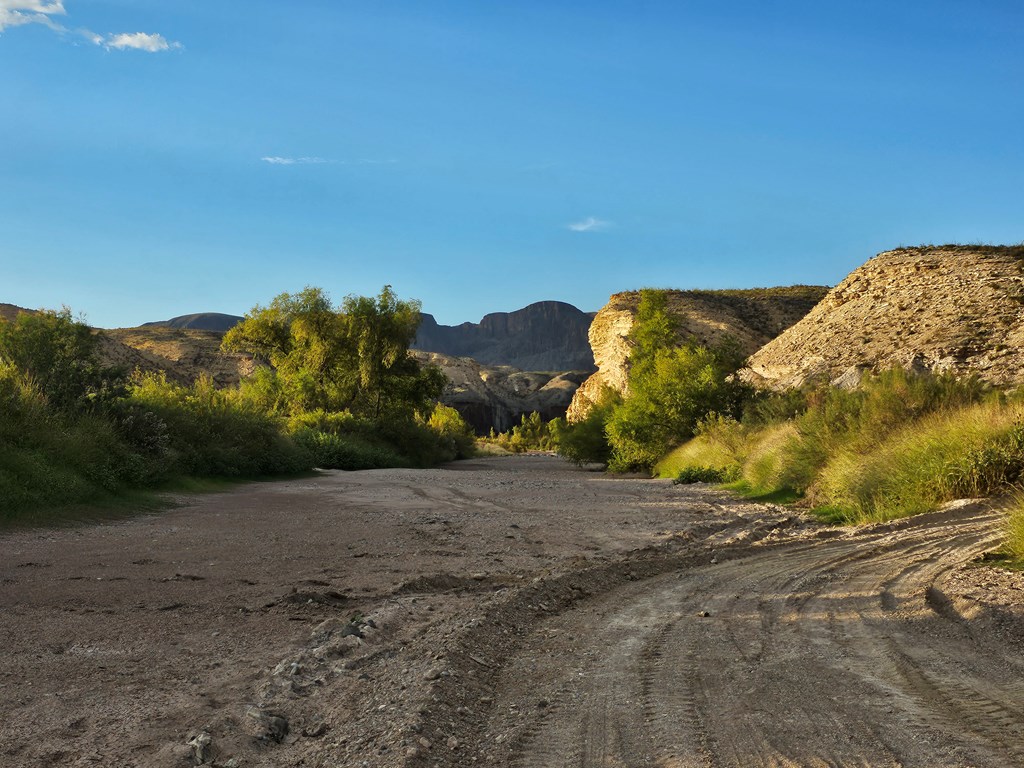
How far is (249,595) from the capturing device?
6.91 m

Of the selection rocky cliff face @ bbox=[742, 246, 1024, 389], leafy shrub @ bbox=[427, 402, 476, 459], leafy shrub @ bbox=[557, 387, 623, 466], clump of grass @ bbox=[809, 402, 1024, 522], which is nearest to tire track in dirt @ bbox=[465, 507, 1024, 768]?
clump of grass @ bbox=[809, 402, 1024, 522]

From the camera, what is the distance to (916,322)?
Answer: 3472 cm

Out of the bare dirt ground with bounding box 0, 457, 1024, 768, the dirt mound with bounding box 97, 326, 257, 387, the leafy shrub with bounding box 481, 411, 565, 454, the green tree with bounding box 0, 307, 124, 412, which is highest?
the dirt mound with bounding box 97, 326, 257, 387

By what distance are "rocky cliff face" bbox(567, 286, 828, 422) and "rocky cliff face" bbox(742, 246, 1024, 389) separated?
19294 mm

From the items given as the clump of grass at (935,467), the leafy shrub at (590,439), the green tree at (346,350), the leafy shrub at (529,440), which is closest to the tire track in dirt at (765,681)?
the clump of grass at (935,467)

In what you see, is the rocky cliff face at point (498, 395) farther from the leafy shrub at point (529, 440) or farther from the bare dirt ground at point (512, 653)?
the bare dirt ground at point (512, 653)

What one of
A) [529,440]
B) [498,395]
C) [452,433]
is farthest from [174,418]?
[498,395]

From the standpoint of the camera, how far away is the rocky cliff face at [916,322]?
96.4 feet

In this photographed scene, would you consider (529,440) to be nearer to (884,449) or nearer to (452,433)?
(452,433)

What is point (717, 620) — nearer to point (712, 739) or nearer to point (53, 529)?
point (712, 739)

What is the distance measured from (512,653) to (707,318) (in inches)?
2564

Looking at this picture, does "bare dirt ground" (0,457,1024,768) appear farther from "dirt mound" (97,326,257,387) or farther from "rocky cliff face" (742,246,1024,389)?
"dirt mound" (97,326,257,387)

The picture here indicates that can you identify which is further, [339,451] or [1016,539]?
[339,451]

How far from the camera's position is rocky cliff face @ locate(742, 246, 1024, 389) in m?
29.4
